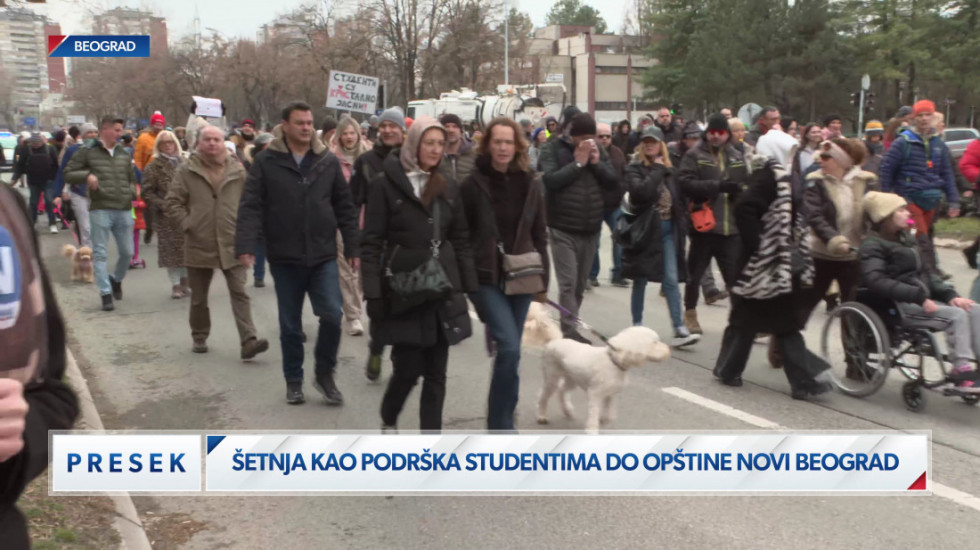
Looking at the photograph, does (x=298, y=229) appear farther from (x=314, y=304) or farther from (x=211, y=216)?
(x=211, y=216)

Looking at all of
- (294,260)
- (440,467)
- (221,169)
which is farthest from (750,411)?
(221,169)

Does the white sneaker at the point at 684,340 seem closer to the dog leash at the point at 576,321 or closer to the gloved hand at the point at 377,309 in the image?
the dog leash at the point at 576,321

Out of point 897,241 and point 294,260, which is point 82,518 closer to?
point 294,260

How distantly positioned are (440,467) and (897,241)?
147 inches

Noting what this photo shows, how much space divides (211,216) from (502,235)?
3.46 meters

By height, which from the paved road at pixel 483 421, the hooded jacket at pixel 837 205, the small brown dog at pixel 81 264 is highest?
the hooded jacket at pixel 837 205

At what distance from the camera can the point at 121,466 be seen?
425 centimetres

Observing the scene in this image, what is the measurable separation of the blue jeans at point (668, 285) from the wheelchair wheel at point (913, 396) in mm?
2328

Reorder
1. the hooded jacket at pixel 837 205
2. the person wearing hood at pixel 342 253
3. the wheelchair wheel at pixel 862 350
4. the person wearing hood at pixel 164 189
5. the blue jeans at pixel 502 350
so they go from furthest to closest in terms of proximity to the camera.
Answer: the person wearing hood at pixel 164 189
the person wearing hood at pixel 342 253
the hooded jacket at pixel 837 205
the wheelchair wheel at pixel 862 350
the blue jeans at pixel 502 350

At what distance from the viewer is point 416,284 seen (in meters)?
4.79

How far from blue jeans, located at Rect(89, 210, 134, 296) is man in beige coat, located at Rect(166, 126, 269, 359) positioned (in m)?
2.64

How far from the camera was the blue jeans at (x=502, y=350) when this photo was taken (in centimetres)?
526

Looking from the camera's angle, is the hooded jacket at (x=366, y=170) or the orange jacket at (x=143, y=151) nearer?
the hooded jacket at (x=366, y=170)

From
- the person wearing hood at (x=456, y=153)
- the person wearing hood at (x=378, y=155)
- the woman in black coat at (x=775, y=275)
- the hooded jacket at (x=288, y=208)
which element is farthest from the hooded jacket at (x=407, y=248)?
the person wearing hood at (x=456, y=153)
